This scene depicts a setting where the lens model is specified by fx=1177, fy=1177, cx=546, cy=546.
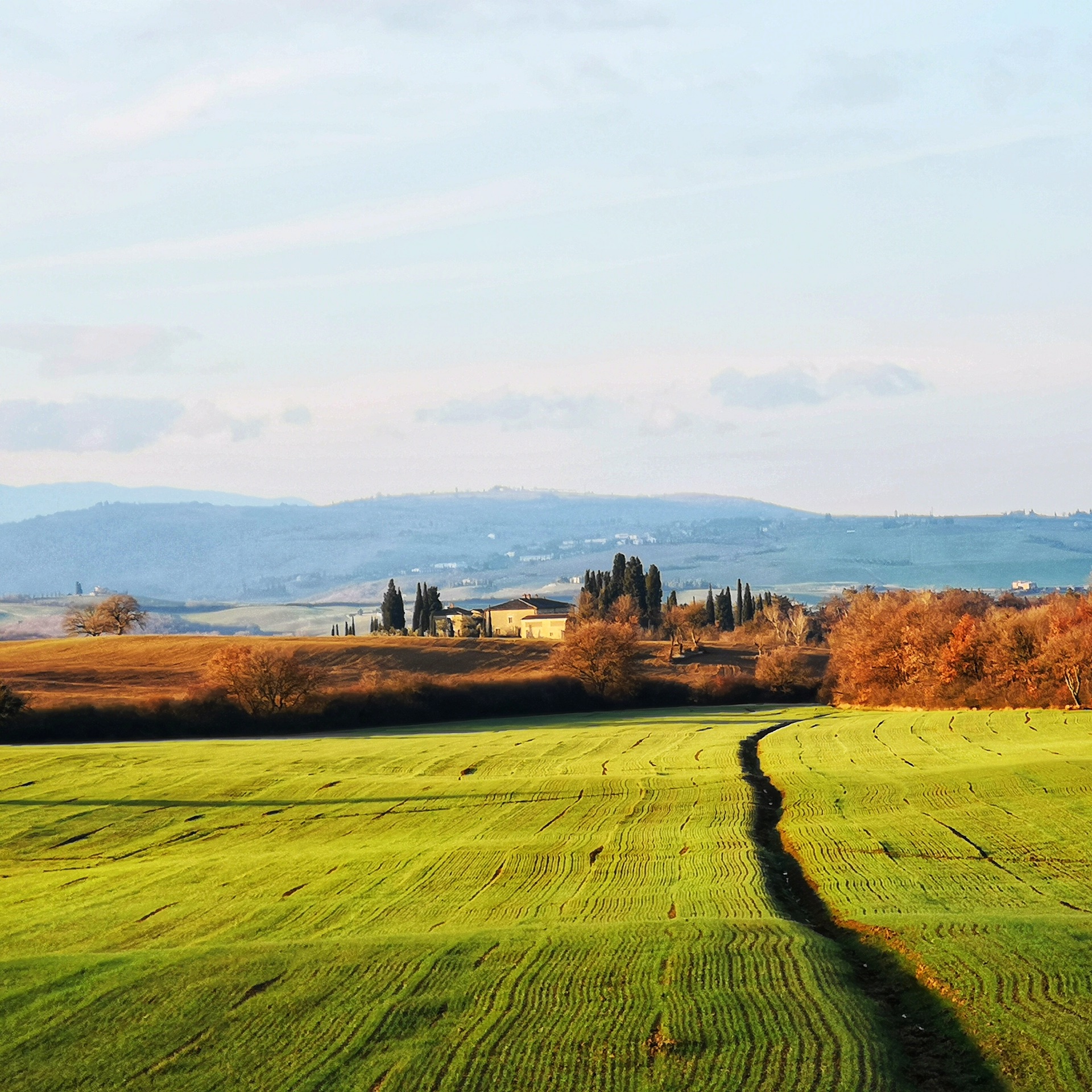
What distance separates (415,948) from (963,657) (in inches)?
3064

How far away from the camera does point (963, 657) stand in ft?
301

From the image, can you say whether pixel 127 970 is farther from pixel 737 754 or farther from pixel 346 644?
pixel 346 644

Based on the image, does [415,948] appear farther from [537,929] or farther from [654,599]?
[654,599]

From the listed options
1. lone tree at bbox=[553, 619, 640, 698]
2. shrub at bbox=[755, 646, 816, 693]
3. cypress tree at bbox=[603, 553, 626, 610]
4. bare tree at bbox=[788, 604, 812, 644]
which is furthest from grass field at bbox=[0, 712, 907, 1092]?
cypress tree at bbox=[603, 553, 626, 610]

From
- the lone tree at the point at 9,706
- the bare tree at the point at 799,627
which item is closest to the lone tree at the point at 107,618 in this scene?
the lone tree at the point at 9,706

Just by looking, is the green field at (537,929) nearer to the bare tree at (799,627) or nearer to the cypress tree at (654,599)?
the bare tree at (799,627)

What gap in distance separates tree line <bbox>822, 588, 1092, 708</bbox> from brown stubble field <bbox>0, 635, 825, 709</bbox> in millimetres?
20238

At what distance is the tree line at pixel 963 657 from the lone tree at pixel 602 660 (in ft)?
61.6

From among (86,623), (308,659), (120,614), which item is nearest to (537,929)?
(308,659)

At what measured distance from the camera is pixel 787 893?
93.7 feet

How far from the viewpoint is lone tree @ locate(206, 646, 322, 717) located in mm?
95875

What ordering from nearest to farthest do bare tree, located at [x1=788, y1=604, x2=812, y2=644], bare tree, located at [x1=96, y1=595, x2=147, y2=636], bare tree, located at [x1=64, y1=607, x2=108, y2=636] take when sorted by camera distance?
1. bare tree, located at [x1=64, y1=607, x2=108, y2=636]
2. bare tree, located at [x1=96, y1=595, x2=147, y2=636]
3. bare tree, located at [x1=788, y1=604, x2=812, y2=644]

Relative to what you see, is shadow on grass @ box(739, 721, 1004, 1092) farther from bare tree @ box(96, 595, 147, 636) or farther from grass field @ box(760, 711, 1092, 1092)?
bare tree @ box(96, 595, 147, 636)

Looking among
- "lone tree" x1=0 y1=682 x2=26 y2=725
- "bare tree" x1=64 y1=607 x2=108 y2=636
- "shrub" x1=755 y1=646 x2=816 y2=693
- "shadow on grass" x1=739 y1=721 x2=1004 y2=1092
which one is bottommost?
"shrub" x1=755 y1=646 x2=816 y2=693
